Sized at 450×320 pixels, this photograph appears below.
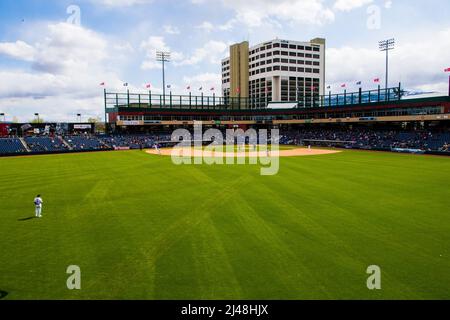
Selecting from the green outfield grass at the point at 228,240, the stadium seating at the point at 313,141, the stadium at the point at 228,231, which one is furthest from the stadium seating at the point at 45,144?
the green outfield grass at the point at 228,240

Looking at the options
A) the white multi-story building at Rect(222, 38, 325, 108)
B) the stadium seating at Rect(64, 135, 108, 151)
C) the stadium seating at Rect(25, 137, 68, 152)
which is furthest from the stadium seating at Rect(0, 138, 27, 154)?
the white multi-story building at Rect(222, 38, 325, 108)

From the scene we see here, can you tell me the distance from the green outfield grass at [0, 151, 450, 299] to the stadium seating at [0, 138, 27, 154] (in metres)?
40.6

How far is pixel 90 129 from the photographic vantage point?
297 feet

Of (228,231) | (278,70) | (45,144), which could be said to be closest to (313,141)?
(278,70)

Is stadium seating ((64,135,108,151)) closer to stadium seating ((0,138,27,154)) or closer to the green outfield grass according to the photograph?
stadium seating ((0,138,27,154))

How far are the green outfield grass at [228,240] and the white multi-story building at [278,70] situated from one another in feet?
362

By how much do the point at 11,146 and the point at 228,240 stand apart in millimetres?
67194

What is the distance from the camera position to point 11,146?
6681 cm

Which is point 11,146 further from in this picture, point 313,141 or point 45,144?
point 313,141

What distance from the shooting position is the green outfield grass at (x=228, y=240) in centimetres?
1117

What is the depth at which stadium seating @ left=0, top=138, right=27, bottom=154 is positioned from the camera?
64.1 m

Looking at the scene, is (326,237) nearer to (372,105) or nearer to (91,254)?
(91,254)

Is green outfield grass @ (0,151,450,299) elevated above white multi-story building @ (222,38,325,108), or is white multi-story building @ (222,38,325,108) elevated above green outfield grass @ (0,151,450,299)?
white multi-story building @ (222,38,325,108)
